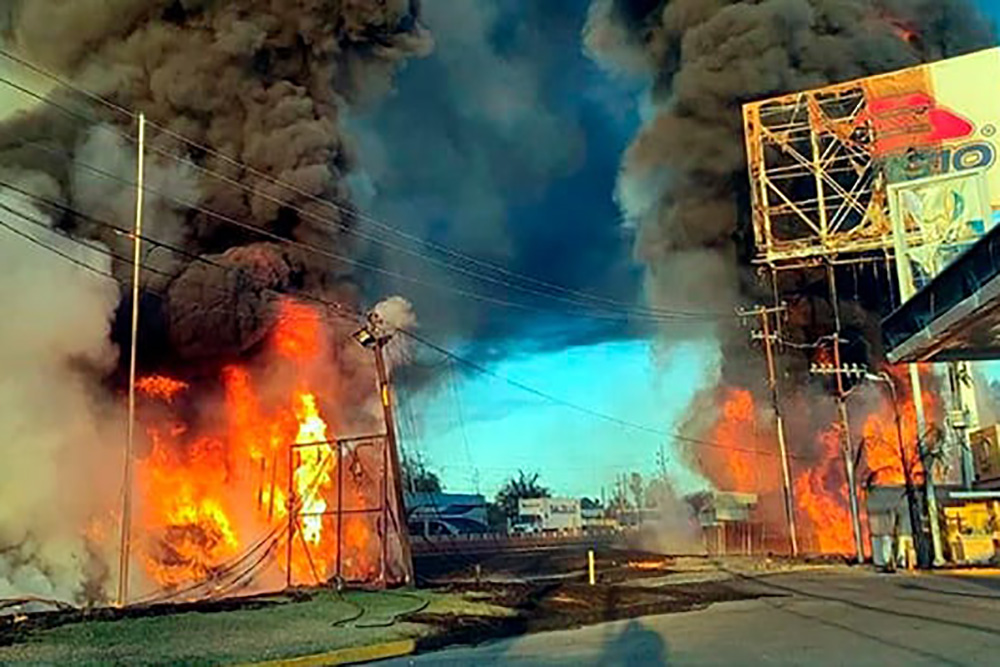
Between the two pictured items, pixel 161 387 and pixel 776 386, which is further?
pixel 776 386

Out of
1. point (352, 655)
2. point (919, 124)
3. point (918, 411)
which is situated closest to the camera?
point (352, 655)

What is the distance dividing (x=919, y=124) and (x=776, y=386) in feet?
38.5

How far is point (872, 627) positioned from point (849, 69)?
32.9 metres

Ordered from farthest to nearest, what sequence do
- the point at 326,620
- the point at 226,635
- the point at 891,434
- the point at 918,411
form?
the point at 891,434 → the point at 918,411 → the point at 326,620 → the point at 226,635

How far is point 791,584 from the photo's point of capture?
77.6 ft

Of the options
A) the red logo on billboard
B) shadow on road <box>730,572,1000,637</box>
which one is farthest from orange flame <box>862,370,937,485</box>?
shadow on road <box>730,572,1000,637</box>

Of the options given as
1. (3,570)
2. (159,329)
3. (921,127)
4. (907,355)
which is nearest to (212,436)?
(159,329)

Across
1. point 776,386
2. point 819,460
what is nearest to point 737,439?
point 819,460

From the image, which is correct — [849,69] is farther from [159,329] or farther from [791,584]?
[159,329]

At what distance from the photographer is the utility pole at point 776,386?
35.2 m

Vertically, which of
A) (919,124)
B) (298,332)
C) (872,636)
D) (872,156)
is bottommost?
(872,636)

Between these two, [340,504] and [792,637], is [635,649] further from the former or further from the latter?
[340,504]

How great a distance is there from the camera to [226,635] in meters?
14.1

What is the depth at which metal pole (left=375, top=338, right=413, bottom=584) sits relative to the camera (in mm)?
23733
